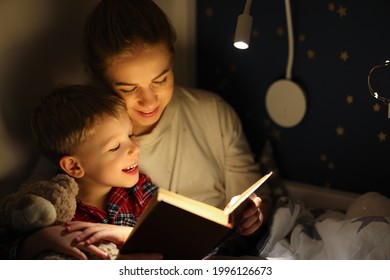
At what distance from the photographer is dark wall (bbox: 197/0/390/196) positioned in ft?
4.00

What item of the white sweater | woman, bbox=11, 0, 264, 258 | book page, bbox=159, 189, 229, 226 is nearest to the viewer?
book page, bbox=159, 189, 229, 226

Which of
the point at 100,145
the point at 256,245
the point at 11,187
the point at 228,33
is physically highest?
the point at 228,33

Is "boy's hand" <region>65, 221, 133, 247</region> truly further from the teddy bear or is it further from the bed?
the bed

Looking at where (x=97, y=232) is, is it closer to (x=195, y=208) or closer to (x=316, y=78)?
(x=195, y=208)

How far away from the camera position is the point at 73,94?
3.39ft

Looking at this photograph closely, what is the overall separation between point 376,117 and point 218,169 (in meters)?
0.37

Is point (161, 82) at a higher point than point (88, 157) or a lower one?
higher

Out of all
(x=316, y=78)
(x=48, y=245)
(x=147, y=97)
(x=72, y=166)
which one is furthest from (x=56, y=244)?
(x=316, y=78)

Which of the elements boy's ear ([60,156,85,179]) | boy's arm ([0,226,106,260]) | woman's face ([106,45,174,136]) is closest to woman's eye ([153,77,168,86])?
woman's face ([106,45,174,136])

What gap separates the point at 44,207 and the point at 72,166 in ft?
0.36

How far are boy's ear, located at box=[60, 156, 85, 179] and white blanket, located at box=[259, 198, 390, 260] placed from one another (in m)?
0.39

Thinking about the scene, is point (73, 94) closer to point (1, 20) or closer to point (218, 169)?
point (1, 20)

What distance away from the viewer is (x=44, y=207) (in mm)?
949

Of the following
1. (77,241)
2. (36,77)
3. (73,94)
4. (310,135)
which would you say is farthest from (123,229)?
(310,135)
